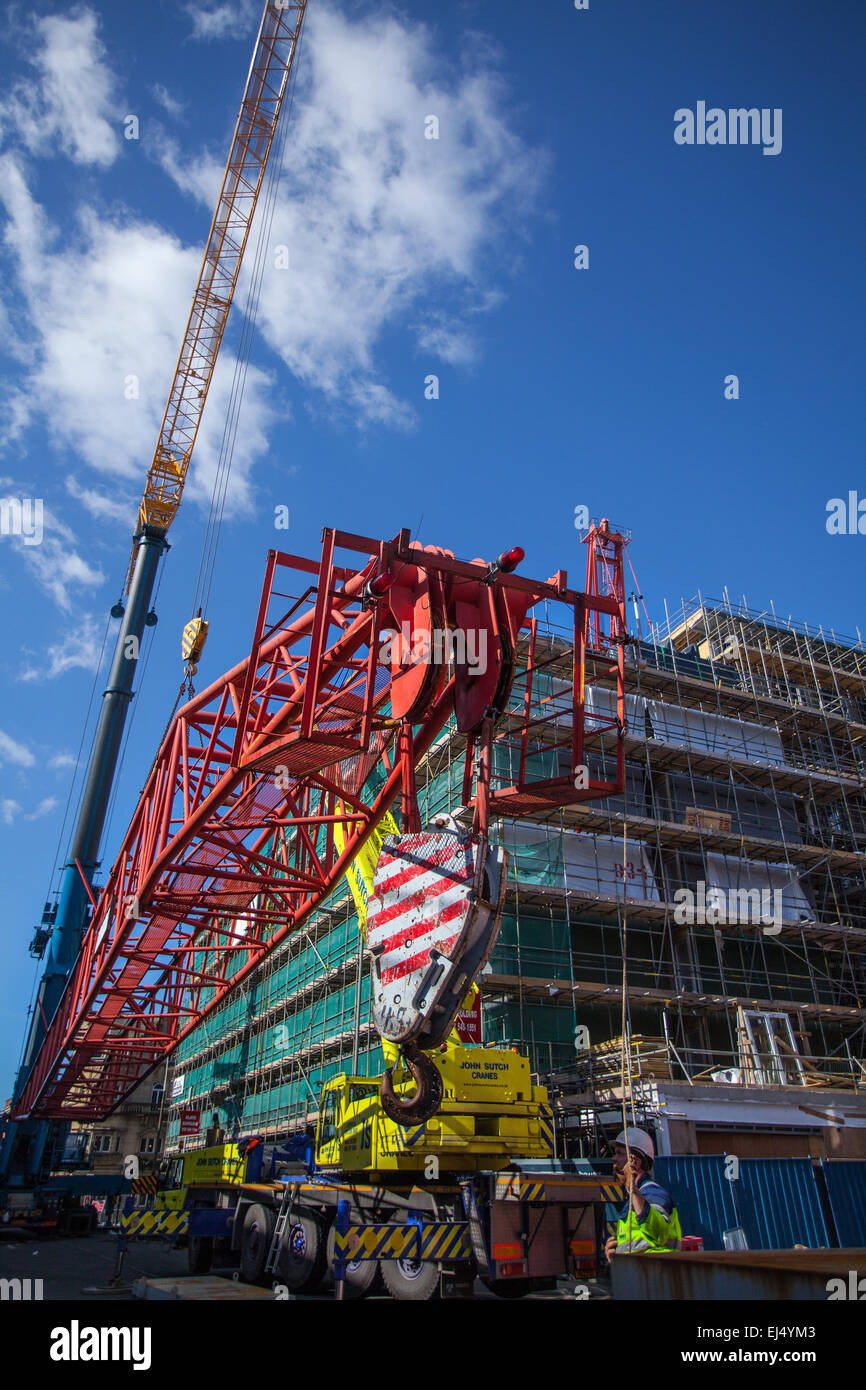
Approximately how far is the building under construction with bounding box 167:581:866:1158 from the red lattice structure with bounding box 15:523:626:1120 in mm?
3194

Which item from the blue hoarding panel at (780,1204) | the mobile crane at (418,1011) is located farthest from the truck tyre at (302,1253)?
the blue hoarding panel at (780,1204)

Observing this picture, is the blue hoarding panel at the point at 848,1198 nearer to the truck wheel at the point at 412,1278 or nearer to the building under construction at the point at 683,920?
the building under construction at the point at 683,920

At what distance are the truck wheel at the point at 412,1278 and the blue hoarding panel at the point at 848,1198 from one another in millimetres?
6685

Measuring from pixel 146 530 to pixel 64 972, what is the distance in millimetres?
15631

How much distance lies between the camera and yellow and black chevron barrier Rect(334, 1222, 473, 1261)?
354 inches

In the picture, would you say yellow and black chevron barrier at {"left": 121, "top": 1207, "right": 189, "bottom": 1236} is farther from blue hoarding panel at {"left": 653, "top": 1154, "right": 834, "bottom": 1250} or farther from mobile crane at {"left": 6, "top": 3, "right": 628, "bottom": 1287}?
blue hoarding panel at {"left": 653, "top": 1154, "right": 834, "bottom": 1250}

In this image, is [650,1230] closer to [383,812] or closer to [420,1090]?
[420,1090]

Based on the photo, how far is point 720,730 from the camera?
27.3 meters

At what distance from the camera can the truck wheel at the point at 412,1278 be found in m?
9.27

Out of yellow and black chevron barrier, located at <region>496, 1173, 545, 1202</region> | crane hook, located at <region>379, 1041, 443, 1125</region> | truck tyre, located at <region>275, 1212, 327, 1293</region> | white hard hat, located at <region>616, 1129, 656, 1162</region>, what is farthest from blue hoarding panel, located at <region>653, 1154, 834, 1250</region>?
crane hook, located at <region>379, 1041, 443, 1125</region>

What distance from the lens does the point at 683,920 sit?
72.4 feet

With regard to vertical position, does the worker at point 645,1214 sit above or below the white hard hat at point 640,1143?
below

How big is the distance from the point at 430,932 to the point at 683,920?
57.2ft

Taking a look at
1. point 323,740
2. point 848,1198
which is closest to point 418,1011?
point 323,740
